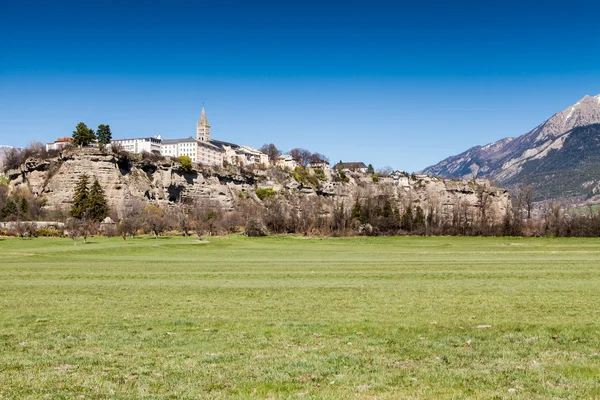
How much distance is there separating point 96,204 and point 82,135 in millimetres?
28611

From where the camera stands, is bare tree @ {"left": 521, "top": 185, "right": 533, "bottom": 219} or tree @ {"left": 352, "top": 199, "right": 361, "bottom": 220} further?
bare tree @ {"left": 521, "top": 185, "right": 533, "bottom": 219}

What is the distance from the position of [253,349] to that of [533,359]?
18.8ft

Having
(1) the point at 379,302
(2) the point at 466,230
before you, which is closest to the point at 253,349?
(1) the point at 379,302

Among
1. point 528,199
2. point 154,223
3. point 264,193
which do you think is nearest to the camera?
point 154,223

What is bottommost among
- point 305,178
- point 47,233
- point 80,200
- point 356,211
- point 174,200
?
point 47,233

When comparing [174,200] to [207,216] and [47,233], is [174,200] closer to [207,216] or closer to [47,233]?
[207,216]

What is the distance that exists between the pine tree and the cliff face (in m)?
6.80

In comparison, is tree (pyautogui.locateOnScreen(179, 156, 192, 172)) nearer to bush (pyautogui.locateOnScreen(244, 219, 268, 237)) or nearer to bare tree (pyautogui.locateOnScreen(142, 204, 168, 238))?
bare tree (pyautogui.locateOnScreen(142, 204, 168, 238))

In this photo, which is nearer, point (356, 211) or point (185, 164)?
point (356, 211)

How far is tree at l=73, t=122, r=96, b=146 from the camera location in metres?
119

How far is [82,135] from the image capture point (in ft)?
391

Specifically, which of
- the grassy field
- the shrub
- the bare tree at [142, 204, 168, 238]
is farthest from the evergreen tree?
the shrub

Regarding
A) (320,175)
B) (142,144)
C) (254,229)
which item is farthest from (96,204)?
(320,175)

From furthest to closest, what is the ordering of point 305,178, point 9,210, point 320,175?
point 320,175 < point 305,178 < point 9,210
